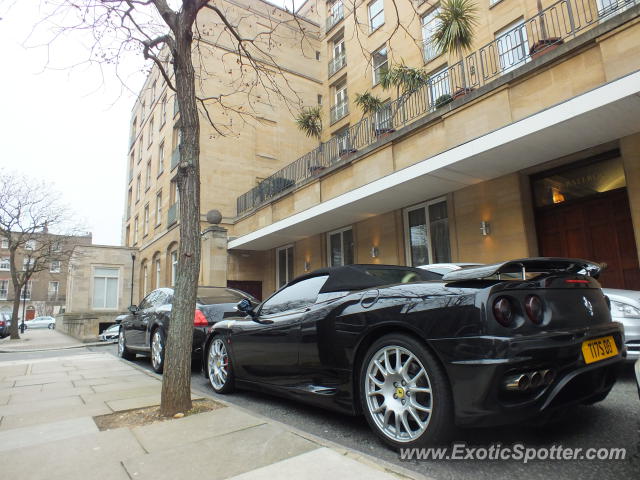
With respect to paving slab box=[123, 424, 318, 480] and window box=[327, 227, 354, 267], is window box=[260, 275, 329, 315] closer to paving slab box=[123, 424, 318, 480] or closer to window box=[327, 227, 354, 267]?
paving slab box=[123, 424, 318, 480]

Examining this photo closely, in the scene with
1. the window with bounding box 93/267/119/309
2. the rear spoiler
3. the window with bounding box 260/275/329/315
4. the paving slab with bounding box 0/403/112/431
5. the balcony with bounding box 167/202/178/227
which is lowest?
the paving slab with bounding box 0/403/112/431

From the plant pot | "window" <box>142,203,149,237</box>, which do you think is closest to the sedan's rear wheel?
the plant pot

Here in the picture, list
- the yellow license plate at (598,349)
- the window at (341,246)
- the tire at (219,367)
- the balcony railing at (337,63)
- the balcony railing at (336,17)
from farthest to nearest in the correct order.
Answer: the balcony railing at (336,17) < the balcony railing at (337,63) < the window at (341,246) < the tire at (219,367) < the yellow license plate at (598,349)

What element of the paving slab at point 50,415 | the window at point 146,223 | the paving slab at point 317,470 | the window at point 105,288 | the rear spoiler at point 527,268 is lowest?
the paving slab at point 50,415

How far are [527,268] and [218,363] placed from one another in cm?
371

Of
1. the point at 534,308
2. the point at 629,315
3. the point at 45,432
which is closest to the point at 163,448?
the point at 45,432

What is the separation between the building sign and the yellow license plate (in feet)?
21.4

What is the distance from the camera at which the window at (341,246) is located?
13.8 m

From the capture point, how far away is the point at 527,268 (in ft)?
9.30

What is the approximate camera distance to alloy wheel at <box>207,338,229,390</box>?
4.88 m

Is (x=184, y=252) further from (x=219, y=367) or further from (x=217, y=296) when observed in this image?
(x=217, y=296)

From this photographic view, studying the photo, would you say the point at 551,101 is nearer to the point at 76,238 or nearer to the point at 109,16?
the point at 109,16

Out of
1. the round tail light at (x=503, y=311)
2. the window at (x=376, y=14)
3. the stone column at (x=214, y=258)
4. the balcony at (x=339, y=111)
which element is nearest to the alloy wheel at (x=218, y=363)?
the round tail light at (x=503, y=311)

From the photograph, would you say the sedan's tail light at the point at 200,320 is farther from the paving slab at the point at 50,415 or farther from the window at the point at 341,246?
the window at the point at 341,246
